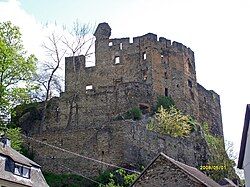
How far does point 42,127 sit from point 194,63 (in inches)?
756

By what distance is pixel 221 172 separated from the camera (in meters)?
46.8

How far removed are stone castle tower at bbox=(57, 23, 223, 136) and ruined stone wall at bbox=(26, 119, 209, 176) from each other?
332 inches

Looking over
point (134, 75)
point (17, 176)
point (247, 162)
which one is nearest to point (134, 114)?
point (134, 75)

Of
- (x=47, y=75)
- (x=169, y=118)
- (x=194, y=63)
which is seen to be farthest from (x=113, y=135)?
(x=194, y=63)

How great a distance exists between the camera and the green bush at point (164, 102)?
54394mm

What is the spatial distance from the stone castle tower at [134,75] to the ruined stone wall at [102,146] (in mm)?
8433

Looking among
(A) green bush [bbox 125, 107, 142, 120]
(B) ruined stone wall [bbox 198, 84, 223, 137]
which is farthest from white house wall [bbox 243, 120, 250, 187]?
(B) ruined stone wall [bbox 198, 84, 223, 137]

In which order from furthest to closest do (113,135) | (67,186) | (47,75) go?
(47,75) < (113,135) < (67,186)

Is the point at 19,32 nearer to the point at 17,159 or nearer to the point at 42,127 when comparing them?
the point at 42,127

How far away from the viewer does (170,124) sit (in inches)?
1959

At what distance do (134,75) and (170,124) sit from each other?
898 centimetres

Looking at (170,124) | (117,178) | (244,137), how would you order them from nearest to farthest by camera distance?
(244,137) → (117,178) → (170,124)

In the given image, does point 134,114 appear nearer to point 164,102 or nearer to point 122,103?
point 122,103

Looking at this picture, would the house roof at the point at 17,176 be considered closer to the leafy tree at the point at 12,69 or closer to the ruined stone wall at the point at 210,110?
the leafy tree at the point at 12,69
